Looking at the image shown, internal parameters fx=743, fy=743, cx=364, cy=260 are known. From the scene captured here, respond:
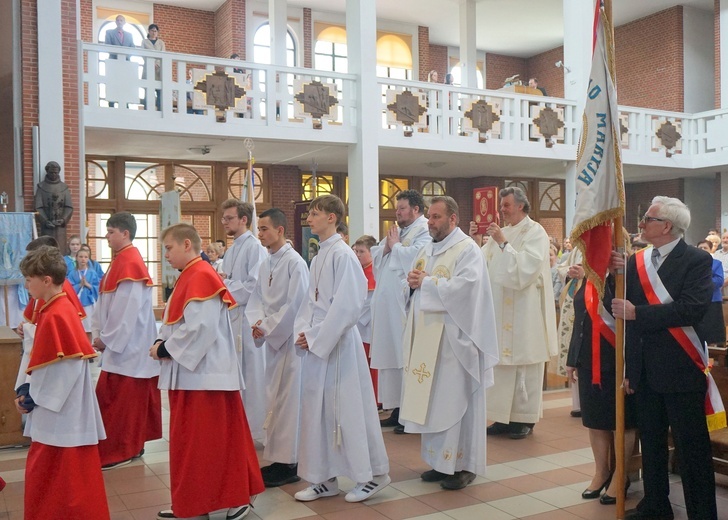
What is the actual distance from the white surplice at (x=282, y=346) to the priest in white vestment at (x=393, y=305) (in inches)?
61.0

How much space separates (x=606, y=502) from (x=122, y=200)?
1354cm

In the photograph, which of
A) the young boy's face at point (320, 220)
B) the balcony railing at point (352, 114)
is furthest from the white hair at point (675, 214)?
the balcony railing at point (352, 114)

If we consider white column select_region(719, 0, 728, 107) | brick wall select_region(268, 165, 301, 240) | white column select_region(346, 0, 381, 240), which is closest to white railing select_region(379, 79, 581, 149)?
white column select_region(346, 0, 381, 240)

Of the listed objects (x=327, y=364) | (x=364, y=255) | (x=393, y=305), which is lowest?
(x=327, y=364)

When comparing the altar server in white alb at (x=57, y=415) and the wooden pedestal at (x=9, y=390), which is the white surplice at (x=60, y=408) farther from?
the wooden pedestal at (x=9, y=390)

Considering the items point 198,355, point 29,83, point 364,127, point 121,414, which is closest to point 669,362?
point 198,355

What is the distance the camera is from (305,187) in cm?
1827

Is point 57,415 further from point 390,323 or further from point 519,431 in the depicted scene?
point 519,431

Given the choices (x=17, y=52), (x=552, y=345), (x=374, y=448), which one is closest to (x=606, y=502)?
(x=374, y=448)

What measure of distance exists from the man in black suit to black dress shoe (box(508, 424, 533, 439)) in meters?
2.24

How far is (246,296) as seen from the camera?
6.23 meters

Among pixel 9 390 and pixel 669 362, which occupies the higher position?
pixel 669 362

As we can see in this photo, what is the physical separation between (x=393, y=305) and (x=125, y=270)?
2406 millimetres

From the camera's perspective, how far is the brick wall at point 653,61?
65.3 feet
